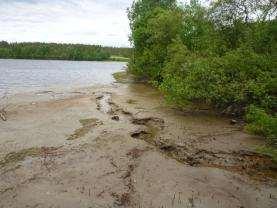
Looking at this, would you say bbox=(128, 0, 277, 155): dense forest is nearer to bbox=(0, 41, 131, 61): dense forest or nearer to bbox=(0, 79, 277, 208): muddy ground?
bbox=(0, 79, 277, 208): muddy ground

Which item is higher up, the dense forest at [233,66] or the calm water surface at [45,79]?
the dense forest at [233,66]

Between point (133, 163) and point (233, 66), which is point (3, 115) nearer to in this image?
point (133, 163)

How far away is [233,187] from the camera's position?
1019 cm

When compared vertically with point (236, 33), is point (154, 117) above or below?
below

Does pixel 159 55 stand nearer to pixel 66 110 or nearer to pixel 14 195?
pixel 66 110

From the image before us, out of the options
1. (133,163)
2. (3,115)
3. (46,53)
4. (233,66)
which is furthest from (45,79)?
(46,53)

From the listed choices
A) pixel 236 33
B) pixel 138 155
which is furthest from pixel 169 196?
pixel 236 33

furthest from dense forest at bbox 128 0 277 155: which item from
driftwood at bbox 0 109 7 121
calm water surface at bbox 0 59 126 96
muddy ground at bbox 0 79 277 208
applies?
calm water surface at bbox 0 59 126 96

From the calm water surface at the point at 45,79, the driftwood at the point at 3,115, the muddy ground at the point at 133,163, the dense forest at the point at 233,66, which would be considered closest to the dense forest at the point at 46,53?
the calm water surface at the point at 45,79

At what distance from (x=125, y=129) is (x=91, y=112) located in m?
5.46

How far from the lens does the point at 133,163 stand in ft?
39.1

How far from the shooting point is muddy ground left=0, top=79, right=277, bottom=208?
9.39m

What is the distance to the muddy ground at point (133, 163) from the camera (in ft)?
30.8

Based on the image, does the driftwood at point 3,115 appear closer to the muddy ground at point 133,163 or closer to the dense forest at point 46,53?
the muddy ground at point 133,163
